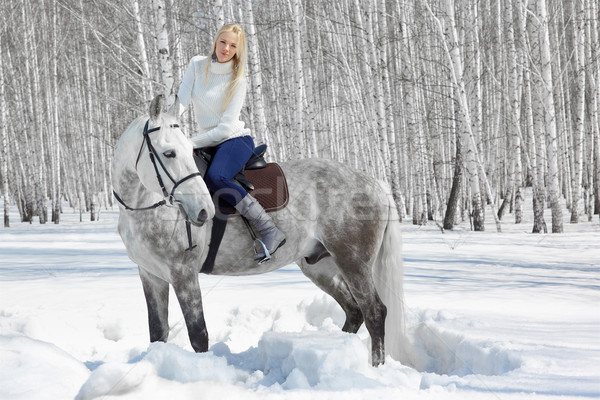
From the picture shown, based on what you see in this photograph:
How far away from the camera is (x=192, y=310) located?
287cm

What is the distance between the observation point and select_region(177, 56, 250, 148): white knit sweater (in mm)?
3123

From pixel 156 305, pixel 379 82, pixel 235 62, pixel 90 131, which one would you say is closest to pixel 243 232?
pixel 156 305

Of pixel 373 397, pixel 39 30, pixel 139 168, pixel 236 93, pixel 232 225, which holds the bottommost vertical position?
pixel 373 397

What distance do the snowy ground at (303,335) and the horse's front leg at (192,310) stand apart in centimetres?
10

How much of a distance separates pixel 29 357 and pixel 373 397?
1.57 meters

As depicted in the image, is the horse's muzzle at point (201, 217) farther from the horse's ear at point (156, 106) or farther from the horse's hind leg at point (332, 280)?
the horse's hind leg at point (332, 280)

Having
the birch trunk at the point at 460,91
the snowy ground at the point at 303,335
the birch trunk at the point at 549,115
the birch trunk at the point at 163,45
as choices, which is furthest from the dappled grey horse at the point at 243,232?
the birch trunk at the point at 549,115

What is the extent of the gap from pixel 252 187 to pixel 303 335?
1.08 m

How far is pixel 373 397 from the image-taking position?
208cm

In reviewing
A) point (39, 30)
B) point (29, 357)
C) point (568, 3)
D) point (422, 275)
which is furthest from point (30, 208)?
point (568, 3)

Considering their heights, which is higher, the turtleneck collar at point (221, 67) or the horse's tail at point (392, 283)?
the turtleneck collar at point (221, 67)

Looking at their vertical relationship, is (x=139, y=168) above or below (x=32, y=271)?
above

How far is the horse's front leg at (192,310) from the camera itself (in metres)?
2.86

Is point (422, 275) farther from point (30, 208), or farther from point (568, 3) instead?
point (568, 3)
